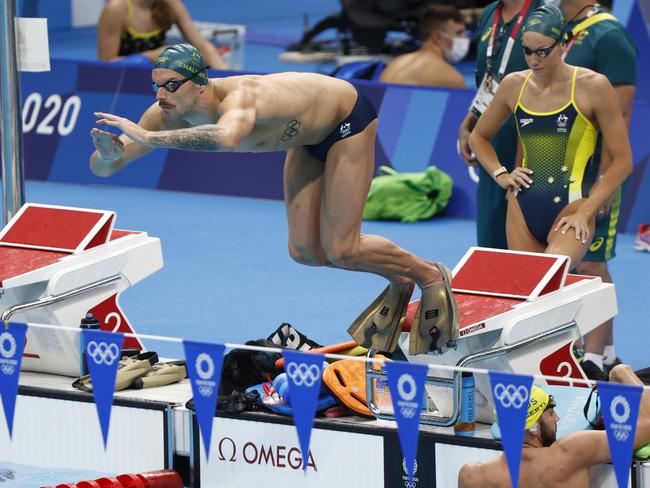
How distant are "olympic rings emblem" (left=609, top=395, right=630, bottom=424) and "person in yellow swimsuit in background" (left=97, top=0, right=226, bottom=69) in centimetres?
809

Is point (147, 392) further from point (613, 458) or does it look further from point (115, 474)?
point (613, 458)

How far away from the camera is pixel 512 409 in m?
5.32

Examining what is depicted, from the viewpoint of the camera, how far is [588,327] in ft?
22.4

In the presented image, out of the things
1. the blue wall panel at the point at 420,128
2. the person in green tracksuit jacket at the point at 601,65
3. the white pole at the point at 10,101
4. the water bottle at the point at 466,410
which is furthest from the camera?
the blue wall panel at the point at 420,128

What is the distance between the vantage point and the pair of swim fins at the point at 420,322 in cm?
648

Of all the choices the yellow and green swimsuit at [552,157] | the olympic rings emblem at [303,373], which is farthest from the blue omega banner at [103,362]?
the yellow and green swimsuit at [552,157]

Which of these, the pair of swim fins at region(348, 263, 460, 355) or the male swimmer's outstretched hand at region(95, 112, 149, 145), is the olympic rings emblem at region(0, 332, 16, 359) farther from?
the pair of swim fins at region(348, 263, 460, 355)

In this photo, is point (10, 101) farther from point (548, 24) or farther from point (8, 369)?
point (548, 24)

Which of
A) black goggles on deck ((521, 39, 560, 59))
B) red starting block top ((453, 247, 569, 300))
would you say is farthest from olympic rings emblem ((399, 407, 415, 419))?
black goggles on deck ((521, 39, 560, 59))

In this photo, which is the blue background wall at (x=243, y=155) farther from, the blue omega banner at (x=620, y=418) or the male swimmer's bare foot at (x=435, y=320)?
the blue omega banner at (x=620, y=418)

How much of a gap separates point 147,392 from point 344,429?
3.68ft

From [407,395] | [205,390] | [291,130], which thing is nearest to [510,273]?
[291,130]

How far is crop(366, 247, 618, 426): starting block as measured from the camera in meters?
6.34

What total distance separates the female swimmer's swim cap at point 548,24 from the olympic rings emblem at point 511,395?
217cm
